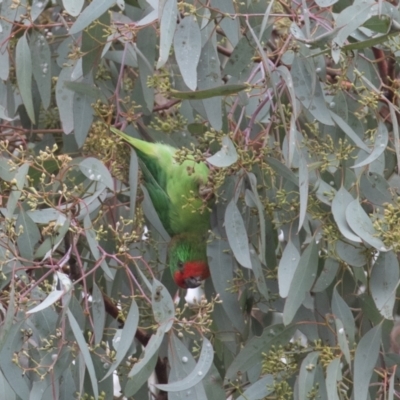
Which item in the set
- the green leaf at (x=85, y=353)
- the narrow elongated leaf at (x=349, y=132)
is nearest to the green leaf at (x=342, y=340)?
the narrow elongated leaf at (x=349, y=132)

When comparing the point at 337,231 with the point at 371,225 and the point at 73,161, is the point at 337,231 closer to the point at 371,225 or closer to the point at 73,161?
the point at 371,225

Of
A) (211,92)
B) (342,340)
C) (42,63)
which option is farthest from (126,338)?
(42,63)

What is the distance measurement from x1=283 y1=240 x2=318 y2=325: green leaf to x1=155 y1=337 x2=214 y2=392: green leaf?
0.74 feet

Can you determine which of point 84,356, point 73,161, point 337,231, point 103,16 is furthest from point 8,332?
point 103,16

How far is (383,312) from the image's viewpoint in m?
1.84

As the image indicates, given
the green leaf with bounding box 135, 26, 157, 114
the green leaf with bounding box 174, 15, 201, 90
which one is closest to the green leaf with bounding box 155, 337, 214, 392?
the green leaf with bounding box 174, 15, 201, 90

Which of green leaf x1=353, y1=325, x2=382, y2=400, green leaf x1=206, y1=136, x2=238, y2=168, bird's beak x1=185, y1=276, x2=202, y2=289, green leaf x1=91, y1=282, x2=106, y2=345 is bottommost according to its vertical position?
bird's beak x1=185, y1=276, x2=202, y2=289

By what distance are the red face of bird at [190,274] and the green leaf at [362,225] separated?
817 millimetres

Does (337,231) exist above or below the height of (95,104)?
below

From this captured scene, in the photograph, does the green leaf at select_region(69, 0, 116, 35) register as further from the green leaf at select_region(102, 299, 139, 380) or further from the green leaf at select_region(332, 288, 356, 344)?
the green leaf at select_region(332, 288, 356, 344)

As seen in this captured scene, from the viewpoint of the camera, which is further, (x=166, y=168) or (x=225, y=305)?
(x=166, y=168)

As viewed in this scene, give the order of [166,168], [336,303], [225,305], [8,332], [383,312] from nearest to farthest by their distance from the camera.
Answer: [8,332] → [383,312] → [336,303] → [225,305] → [166,168]

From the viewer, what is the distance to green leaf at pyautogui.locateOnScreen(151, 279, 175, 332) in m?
1.79

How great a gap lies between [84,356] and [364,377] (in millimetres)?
650
